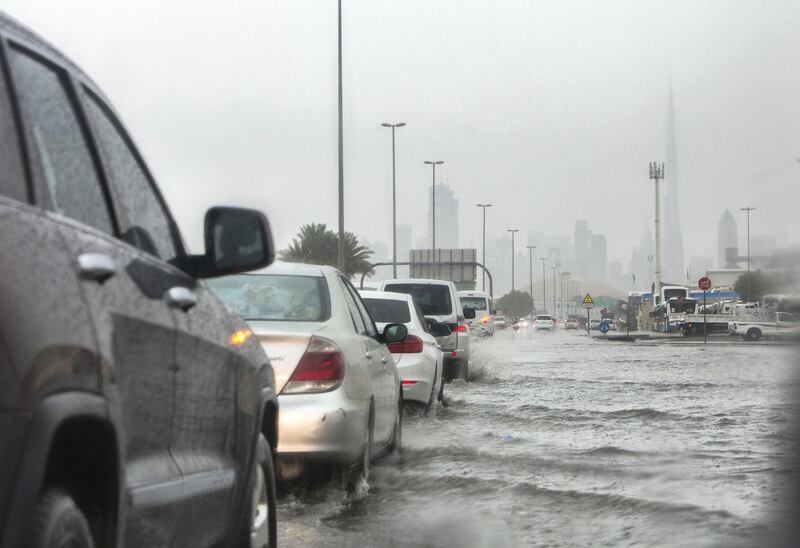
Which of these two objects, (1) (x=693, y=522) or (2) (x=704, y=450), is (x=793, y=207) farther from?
(2) (x=704, y=450)

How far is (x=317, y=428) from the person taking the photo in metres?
7.68

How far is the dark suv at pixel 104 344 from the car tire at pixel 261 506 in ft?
0.12

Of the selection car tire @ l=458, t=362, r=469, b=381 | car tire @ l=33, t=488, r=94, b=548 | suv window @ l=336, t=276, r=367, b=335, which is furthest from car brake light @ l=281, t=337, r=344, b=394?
car tire @ l=458, t=362, r=469, b=381

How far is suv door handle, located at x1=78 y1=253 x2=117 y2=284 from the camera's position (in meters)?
2.90

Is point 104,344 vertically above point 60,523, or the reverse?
point 104,344

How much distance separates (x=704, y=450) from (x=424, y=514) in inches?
170

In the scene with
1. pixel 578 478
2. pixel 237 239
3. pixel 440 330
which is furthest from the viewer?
pixel 440 330

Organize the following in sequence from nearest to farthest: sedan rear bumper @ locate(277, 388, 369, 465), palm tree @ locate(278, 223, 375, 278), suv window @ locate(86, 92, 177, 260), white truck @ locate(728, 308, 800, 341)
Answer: suv window @ locate(86, 92, 177, 260) < white truck @ locate(728, 308, 800, 341) < sedan rear bumper @ locate(277, 388, 369, 465) < palm tree @ locate(278, 223, 375, 278)

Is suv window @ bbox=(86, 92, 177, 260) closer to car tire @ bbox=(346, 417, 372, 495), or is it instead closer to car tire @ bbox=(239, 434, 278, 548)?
car tire @ bbox=(239, 434, 278, 548)

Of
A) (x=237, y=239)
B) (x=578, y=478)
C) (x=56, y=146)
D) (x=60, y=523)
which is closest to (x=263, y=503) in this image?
(x=237, y=239)

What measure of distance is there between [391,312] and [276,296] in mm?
7489

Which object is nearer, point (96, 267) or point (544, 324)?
point (96, 267)

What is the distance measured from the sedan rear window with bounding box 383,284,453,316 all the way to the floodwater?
439cm

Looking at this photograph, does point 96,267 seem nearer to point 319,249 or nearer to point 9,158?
point 9,158
